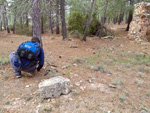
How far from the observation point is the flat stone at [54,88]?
8.43ft


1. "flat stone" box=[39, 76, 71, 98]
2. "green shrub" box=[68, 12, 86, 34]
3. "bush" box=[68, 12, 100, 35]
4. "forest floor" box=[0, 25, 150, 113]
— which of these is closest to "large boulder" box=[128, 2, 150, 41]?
"bush" box=[68, 12, 100, 35]

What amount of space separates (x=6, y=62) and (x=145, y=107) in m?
4.64

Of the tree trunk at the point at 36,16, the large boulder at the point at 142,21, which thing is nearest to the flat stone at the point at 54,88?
the tree trunk at the point at 36,16

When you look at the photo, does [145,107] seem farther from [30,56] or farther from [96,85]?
[30,56]

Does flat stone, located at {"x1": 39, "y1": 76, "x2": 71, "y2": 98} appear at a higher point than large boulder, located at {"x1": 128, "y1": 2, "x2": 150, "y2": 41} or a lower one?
lower

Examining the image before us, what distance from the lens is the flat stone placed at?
2568mm

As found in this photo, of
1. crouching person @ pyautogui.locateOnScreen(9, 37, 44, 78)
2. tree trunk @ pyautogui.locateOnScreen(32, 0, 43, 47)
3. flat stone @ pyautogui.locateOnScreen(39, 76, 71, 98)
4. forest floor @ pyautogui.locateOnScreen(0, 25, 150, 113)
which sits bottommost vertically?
forest floor @ pyautogui.locateOnScreen(0, 25, 150, 113)

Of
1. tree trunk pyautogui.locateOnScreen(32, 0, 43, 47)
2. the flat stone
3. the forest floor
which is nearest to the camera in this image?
the forest floor

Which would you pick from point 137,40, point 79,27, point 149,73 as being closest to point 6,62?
point 149,73

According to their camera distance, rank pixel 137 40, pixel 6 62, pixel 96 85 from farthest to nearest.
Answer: pixel 137 40 < pixel 6 62 < pixel 96 85

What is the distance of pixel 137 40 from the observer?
929 cm

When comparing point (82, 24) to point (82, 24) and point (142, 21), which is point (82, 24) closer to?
point (82, 24)

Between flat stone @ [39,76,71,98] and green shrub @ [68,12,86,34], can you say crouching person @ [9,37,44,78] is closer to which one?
flat stone @ [39,76,71,98]

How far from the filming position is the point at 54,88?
2631mm
